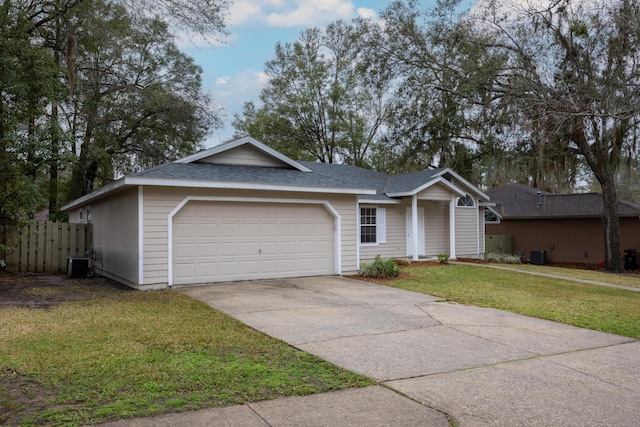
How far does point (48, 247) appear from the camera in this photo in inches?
611

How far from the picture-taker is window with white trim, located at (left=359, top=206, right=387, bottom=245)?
59.8ft

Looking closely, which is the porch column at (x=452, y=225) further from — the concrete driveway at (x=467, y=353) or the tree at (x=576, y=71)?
the concrete driveway at (x=467, y=353)

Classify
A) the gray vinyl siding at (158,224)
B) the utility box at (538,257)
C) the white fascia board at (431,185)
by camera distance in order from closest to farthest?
the gray vinyl siding at (158,224)
the white fascia board at (431,185)
the utility box at (538,257)

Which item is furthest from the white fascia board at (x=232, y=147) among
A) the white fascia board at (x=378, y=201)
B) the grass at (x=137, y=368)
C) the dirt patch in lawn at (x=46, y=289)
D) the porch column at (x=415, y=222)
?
the grass at (x=137, y=368)

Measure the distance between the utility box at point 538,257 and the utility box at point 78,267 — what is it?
20.6 metres

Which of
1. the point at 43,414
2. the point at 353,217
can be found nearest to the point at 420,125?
the point at 353,217

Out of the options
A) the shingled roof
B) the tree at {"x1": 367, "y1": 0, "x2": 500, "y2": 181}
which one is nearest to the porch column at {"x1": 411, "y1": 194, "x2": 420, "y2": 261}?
the tree at {"x1": 367, "y1": 0, "x2": 500, "y2": 181}

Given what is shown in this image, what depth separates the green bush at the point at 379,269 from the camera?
13562mm

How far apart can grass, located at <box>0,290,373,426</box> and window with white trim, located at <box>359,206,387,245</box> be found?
11.0 meters

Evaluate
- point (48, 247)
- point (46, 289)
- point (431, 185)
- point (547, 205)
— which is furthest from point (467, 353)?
point (547, 205)

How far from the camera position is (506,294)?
36.4 feet

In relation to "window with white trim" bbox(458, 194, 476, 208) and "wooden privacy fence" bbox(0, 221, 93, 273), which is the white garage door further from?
"window with white trim" bbox(458, 194, 476, 208)

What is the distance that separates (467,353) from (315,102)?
2979 cm

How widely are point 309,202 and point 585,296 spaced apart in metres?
7.12
